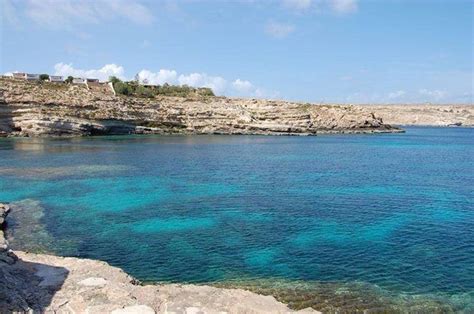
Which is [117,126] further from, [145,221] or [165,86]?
[145,221]

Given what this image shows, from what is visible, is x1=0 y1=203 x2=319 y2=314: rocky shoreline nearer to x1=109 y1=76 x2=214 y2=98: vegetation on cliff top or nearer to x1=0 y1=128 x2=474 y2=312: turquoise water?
x1=0 y1=128 x2=474 y2=312: turquoise water

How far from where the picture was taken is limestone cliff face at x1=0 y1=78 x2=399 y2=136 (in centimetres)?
8938

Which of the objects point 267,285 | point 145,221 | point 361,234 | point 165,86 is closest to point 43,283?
point 267,285

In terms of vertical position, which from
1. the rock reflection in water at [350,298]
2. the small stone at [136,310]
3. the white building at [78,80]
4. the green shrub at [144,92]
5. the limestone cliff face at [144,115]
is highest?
the white building at [78,80]

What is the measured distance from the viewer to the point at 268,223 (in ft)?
92.8

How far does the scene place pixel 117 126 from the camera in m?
99.4

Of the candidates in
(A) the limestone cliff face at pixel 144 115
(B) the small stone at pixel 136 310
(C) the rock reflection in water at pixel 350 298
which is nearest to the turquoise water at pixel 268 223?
(C) the rock reflection in water at pixel 350 298

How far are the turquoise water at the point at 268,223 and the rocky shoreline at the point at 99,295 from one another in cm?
271

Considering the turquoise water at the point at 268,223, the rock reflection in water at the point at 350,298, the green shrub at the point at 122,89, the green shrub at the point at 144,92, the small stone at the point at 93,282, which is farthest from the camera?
the green shrub at the point at 144,92

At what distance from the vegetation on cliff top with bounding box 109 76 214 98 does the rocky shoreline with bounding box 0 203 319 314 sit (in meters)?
106

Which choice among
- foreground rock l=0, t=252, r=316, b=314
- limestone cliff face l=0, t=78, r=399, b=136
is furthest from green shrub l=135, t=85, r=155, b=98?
foreground rock l=0, t=252, r=316, b=314

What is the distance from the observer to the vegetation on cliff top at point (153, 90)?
12036cm

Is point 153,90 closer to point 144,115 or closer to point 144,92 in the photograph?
point 144,92

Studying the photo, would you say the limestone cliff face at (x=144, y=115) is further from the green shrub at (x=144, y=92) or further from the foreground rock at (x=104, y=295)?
the foreground rock at (x=104, y=295)
